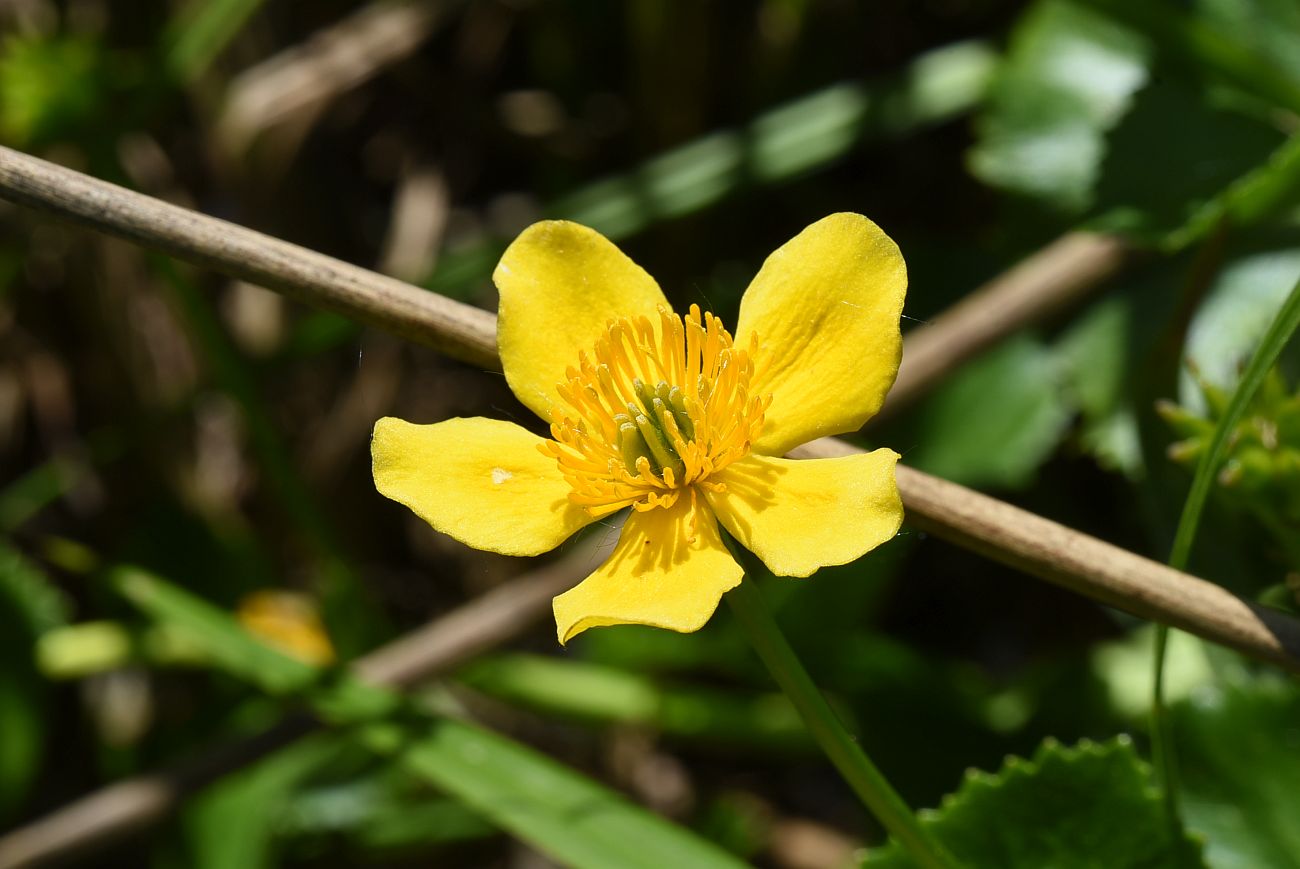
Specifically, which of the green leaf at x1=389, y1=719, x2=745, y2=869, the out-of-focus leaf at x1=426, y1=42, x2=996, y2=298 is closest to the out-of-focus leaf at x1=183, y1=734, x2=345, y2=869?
the green leaf at x1=389, y1=719, x2=745, y2=869

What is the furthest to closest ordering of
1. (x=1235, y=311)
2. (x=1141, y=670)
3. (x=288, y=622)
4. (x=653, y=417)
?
1. (x=288, y=622)
2. (x=1141, y=670)
3. (x=1235, y=311)
4. (x=653, y=417)

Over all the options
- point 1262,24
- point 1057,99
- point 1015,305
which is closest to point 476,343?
point 1015,305

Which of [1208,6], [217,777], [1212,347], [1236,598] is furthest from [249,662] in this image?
[1208,6]

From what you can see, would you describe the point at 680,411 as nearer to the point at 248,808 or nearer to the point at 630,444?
the point at 630,444

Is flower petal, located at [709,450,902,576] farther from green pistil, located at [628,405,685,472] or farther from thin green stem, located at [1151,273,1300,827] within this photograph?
thin green stem, located at [1151,273,1300,827]

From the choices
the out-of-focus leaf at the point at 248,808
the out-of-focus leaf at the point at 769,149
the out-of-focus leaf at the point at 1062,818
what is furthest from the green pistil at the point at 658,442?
the out-of-focus leaf at the point at 248,808

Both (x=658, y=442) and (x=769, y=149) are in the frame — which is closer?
(x=658, y=442)

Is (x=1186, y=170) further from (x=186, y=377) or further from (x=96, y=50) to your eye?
(x=186, y=377)

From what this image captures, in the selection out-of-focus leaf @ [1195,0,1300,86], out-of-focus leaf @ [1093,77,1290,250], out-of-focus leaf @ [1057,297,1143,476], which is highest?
out-of-focus leaf @ [1195,0,1300,86]

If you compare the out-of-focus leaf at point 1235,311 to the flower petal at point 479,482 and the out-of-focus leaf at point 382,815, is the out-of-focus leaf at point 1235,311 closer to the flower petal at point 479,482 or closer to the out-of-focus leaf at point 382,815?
the flower petal at point 479,482
